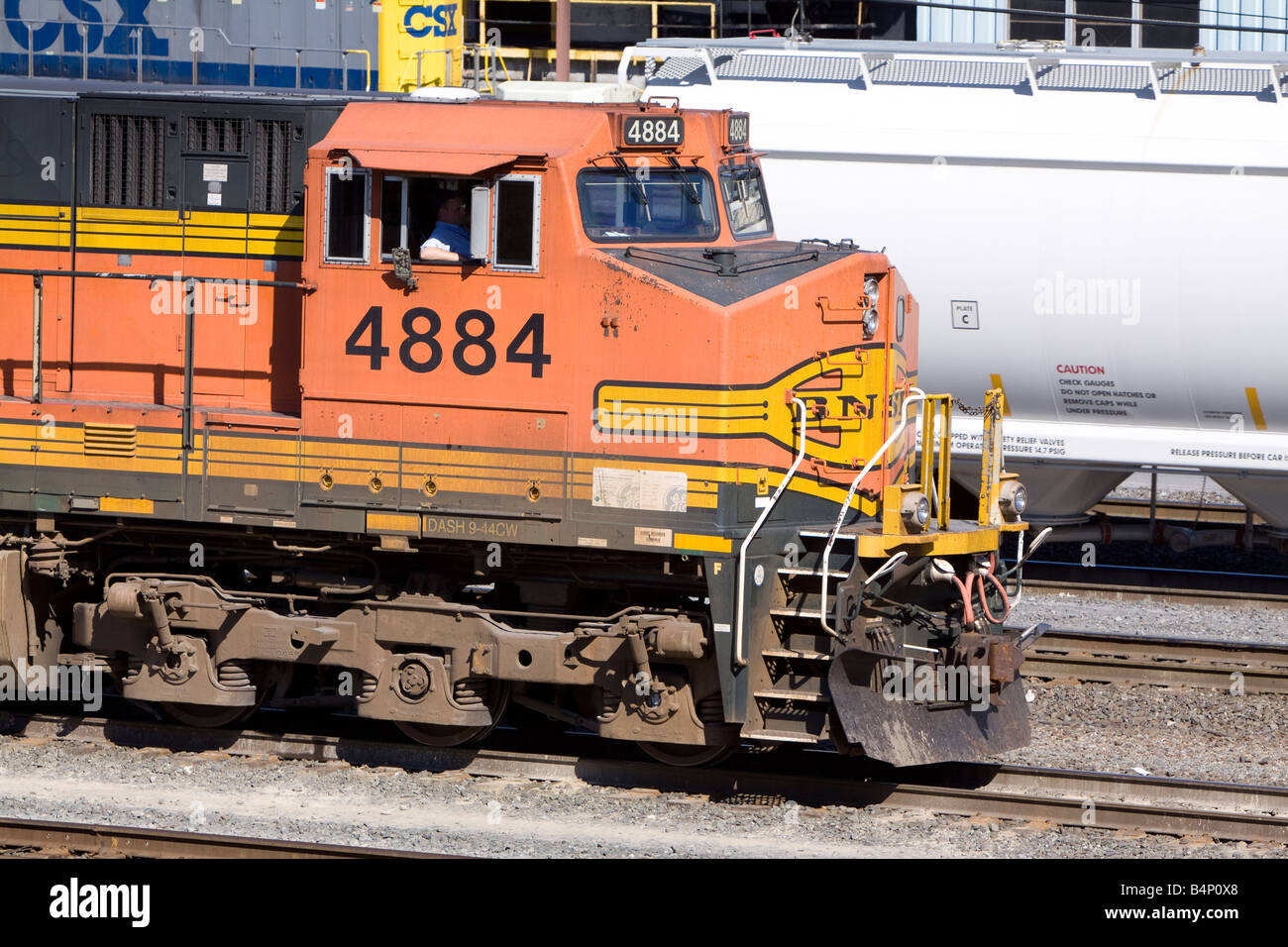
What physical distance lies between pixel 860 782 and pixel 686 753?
3.58ft

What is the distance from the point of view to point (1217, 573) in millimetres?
15398

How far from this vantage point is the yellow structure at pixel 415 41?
37.1 ft

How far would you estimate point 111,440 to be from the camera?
9.48 m

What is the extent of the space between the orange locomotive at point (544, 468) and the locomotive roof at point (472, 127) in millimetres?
25

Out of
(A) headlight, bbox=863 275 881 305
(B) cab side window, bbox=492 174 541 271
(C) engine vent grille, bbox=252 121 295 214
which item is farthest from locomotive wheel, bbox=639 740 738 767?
(C) engine vent grille, bbox=252 121 295 214

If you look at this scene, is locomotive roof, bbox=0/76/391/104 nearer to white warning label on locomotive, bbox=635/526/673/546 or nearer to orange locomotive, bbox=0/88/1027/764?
orange locomotive, bbox=0/88/1027/764

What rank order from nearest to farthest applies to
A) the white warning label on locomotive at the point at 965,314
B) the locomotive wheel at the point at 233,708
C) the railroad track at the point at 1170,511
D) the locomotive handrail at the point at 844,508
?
the locomotive handrail at the point at 844,508 < the locomotive wheel at the point at 233,708 < the white warning label on locomotive at the point at 965,314 < the railroad track at the point at 1170,511

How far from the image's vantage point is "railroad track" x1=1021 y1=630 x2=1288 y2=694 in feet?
39.0

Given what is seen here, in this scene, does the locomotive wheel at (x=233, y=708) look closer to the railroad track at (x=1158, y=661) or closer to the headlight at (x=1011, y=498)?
the headlight at (x=1011, y=498)

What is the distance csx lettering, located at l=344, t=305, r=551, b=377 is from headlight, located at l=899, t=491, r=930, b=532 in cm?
222

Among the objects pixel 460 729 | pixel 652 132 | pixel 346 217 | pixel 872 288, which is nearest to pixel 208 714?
pixel 460 729

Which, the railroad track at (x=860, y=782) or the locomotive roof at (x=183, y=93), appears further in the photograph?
the locomotive roof at (x=183, y=93)

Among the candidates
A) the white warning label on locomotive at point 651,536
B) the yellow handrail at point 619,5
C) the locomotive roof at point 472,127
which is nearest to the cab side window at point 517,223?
the locomotive roof at point 472,127

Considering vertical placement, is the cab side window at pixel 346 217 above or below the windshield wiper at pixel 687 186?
below
